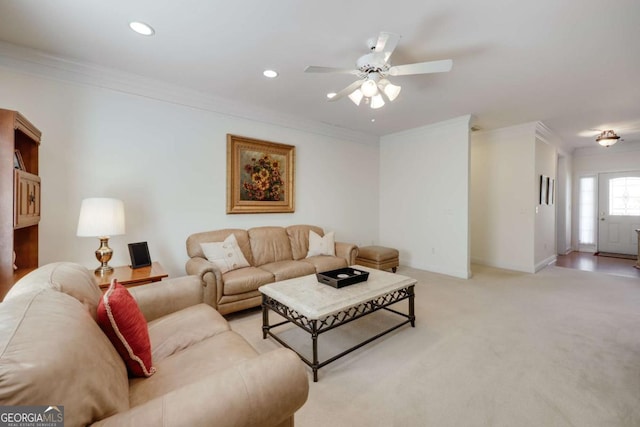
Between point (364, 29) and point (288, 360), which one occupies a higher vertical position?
point (364, 29)

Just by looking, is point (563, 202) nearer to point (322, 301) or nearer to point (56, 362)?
point (322, 301)

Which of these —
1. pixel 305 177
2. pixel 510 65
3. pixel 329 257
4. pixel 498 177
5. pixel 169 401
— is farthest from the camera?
pixel 498 177

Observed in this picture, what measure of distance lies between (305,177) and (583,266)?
18.4ft

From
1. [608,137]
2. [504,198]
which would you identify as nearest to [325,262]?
[504,198]

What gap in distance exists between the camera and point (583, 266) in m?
5.27

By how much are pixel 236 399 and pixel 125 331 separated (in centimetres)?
69

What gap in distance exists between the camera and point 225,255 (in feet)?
10.5

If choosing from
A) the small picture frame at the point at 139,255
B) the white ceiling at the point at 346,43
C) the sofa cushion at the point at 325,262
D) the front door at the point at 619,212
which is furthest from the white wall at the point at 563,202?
the small picture frame at the point at 139,255

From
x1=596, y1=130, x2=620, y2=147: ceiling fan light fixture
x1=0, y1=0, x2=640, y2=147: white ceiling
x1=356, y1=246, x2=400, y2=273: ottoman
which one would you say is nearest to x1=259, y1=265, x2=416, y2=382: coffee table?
x1=356, y1=246, x2=400, y2=273: ottoman

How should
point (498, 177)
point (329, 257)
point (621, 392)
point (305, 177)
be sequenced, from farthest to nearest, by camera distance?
point (498, 177) → point (305, 177) → point (329, 257) → point (621, 392)

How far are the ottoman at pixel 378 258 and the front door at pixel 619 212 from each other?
231 inches

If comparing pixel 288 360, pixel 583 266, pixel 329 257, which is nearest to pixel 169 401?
pixel 288 360

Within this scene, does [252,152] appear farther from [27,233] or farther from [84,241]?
[27,233]

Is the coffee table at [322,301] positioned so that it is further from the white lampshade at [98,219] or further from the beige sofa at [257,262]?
the white lampshade at [98,219]
